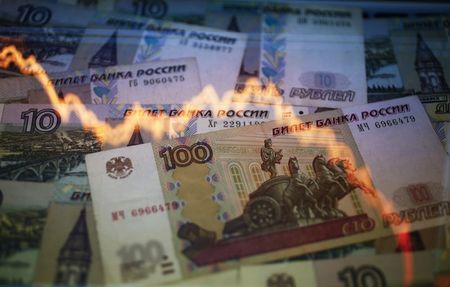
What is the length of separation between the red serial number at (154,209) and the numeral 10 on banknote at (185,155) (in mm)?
91

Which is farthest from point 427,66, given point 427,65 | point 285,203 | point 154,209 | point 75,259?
point 75,259

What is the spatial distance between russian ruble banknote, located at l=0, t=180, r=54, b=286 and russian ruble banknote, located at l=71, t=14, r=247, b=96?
15.0 inches

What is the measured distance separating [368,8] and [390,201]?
63 centimetres

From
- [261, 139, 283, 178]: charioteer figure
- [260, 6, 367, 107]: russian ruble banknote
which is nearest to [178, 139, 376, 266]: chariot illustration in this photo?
[261, 139, 283, 178]: charioteer figure

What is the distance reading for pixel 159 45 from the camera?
3.89 ft

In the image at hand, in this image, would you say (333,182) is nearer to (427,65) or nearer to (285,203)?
(285,203)

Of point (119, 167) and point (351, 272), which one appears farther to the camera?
point (119, 167)

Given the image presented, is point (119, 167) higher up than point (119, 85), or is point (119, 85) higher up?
point (119, 85)

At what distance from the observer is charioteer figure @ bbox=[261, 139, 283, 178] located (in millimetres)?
964

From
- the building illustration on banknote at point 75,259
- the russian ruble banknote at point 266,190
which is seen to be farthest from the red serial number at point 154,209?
the building illustration on banknote at point 75,259

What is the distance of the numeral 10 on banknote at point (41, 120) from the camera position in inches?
40.2

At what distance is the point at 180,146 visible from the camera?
99 centimetres

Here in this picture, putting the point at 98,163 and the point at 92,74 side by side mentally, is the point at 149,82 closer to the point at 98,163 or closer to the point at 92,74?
the point at 92,74

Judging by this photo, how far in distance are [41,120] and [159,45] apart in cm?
38
